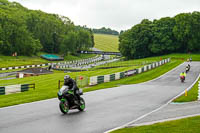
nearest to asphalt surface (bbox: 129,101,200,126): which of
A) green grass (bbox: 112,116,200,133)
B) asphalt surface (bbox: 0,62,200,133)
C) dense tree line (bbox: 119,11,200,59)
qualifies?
asphalt surface (bbox: 0,62,200,133)

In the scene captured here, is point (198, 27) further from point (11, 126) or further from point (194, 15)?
point (11, 126)

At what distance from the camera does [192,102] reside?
17.8 meters

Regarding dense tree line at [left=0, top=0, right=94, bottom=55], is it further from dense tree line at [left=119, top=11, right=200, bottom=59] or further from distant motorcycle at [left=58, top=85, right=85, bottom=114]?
distant motorcycle at [left=58, top=85, right=85, bottom=114]

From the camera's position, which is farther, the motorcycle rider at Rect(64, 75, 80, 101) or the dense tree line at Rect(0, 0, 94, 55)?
the dense tree line at Rect(0, 0, 94, 55)

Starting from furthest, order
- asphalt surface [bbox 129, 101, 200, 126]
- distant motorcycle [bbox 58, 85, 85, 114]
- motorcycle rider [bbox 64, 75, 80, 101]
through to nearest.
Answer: motorcycle rider [bbox 64, 75, 80, 101], distant motorcycle [bbox 58, 85, 85, 114], asphalt surface [bbox 129, 101, 200, 126]

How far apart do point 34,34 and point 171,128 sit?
116 meters

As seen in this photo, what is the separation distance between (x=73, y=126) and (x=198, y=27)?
9644cm

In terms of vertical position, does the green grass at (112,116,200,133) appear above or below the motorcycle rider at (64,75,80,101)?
below

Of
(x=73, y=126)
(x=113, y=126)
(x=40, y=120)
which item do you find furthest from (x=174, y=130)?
(x=40, y=120)

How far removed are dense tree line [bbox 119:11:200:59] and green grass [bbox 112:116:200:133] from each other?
8836 centimetres

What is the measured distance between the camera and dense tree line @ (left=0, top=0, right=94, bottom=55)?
10044cm

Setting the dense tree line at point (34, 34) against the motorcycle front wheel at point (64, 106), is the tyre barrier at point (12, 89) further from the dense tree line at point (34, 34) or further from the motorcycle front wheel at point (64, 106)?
the dense tree line at point (34, 34)

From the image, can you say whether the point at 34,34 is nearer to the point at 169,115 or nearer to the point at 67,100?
the point at 67,100

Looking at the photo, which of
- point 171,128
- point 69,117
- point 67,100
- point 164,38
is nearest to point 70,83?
point 67,100
